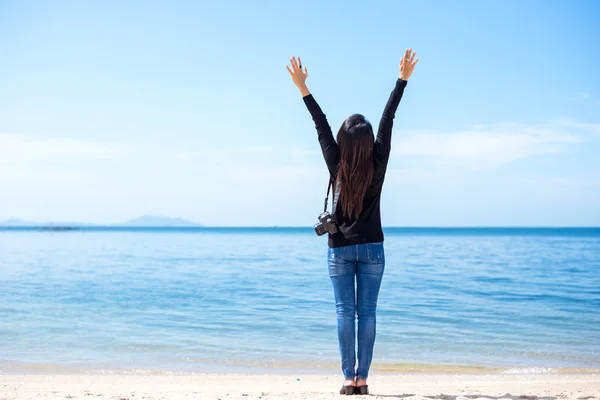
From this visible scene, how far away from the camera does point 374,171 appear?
4.28 metres

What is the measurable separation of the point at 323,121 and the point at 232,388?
340 cm

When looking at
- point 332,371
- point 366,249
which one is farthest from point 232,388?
point 366,249

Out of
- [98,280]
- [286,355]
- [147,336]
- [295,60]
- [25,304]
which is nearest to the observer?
[295,60]

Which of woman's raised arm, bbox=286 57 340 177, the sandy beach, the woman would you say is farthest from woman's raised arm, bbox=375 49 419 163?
the sandy beach

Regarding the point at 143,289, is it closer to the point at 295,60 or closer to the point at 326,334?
the point at 326,334

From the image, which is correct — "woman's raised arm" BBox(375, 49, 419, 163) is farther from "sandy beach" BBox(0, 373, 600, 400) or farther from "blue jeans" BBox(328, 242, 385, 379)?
"sandy beach" BBox(0, 373, 600, 400)

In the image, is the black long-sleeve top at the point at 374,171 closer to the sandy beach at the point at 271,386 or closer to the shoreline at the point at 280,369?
the sandy beach at the point at 271,386

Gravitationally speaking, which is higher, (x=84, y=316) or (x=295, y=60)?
(x=295, y=60)

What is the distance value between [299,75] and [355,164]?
2.71 feet

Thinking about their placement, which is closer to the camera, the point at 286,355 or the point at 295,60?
the point at 295,60

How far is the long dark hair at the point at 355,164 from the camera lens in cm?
423

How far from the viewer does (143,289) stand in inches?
650

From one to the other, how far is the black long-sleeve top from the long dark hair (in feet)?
0.19

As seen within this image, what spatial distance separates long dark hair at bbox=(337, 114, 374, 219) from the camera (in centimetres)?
423
